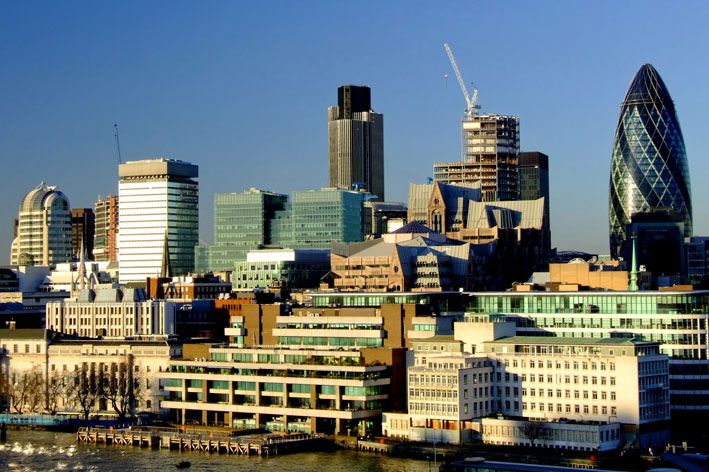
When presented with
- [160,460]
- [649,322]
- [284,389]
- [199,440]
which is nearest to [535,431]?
[649,322]

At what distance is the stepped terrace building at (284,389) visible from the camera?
7092 inches

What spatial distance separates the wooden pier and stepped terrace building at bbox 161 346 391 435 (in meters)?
6.13

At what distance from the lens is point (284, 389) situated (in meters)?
187

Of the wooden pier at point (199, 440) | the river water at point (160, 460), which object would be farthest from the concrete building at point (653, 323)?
the river water at point (160, 460)

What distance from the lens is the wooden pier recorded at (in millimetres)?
171125

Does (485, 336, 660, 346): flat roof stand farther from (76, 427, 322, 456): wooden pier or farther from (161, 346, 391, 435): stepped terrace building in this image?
(76, 427, 322, 456): wooden pier

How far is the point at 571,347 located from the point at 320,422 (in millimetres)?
34408

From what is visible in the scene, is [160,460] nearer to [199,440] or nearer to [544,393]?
[199,440]

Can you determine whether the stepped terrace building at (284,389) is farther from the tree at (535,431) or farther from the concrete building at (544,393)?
the tree at (535,431)

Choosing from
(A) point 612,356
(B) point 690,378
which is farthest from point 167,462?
(B) point 690,378

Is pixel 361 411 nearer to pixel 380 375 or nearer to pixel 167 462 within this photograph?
pixel 380 375

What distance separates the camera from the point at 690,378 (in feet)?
605

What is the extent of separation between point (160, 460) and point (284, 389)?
25.0 meters

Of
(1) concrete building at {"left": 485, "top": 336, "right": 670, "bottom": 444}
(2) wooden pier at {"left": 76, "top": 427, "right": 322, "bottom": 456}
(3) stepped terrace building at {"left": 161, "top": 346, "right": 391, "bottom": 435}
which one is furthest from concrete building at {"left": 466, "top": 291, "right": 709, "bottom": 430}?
(2) wooden pier at {"left": 76, "top": 427, "right": 322, "bottom": 456}
